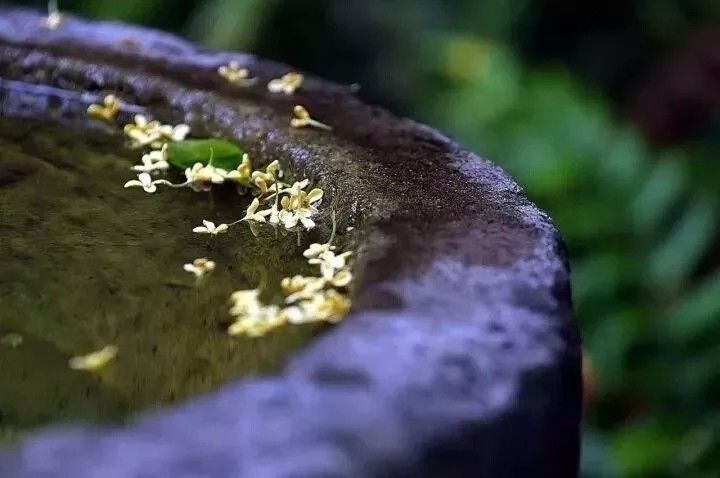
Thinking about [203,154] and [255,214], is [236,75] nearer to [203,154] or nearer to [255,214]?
[203,154]

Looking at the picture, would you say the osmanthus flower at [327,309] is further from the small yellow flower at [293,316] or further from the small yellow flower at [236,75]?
the small yellow flower at [236,75]

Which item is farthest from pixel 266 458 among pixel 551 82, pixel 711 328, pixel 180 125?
pixel 551 82

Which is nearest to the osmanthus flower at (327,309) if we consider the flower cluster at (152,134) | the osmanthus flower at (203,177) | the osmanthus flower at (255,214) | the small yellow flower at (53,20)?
the osmanthus flower at (255,214)

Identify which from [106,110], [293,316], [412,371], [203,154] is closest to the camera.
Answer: [412,371]

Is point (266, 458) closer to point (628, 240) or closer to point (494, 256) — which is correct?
point (494, 256)

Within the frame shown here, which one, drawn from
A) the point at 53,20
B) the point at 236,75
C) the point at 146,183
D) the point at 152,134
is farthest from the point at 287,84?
the point at 53,20

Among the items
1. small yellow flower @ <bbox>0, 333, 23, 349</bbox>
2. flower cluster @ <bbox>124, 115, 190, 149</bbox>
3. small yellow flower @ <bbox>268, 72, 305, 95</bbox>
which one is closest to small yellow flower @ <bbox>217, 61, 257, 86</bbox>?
small yellow flower @ <bbox>268, 72, 305, 95</bbox>

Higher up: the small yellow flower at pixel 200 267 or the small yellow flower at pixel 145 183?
the small yellow flower at pixel 200 267

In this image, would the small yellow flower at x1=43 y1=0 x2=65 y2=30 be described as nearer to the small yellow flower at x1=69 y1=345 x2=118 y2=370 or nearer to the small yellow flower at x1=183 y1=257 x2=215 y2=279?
the small yellow flower at x1=183 y1=257 x2=215 y2=279
